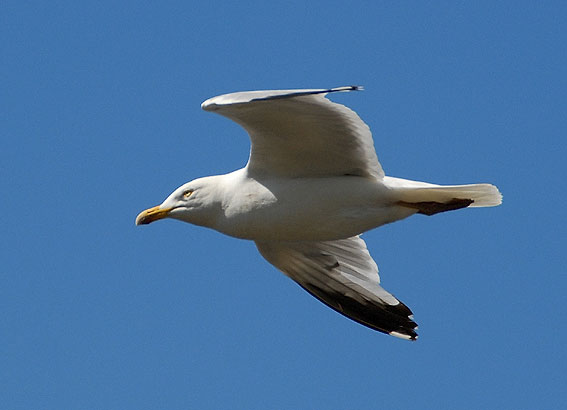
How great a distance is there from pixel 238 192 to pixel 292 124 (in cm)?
91

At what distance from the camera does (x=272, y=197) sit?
9883 millimetres

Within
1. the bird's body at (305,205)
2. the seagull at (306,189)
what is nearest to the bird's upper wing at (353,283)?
the seagull at (306,189)

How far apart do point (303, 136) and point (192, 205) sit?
4.27 ft

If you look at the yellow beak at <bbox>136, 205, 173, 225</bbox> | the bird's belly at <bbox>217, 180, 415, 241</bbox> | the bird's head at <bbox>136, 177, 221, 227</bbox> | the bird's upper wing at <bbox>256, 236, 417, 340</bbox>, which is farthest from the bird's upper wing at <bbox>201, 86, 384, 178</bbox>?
the bird's upper wing at <bbox>256, 236, 417, 340</bbox>

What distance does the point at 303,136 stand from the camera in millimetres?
9586

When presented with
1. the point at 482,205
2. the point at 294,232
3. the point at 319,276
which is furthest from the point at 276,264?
the point at 482,205

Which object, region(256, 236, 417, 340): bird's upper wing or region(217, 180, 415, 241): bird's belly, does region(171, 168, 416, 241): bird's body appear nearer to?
region(217, 180, 415, 241): bird's belly

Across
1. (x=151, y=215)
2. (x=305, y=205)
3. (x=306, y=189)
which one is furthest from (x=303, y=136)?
(x=151, y=215)

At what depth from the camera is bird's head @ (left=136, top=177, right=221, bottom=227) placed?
33.4 feet

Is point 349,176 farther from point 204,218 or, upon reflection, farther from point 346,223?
point 204,218

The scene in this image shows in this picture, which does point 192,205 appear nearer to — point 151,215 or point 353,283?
point 151,215

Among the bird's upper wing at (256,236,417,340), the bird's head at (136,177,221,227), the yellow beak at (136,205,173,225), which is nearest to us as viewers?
the bird's head at (136,177,221,227)

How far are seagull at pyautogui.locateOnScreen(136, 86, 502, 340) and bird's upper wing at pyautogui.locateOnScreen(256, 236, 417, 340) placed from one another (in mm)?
886

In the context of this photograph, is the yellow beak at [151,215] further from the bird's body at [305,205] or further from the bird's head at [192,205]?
the bird's body at [305,205]
